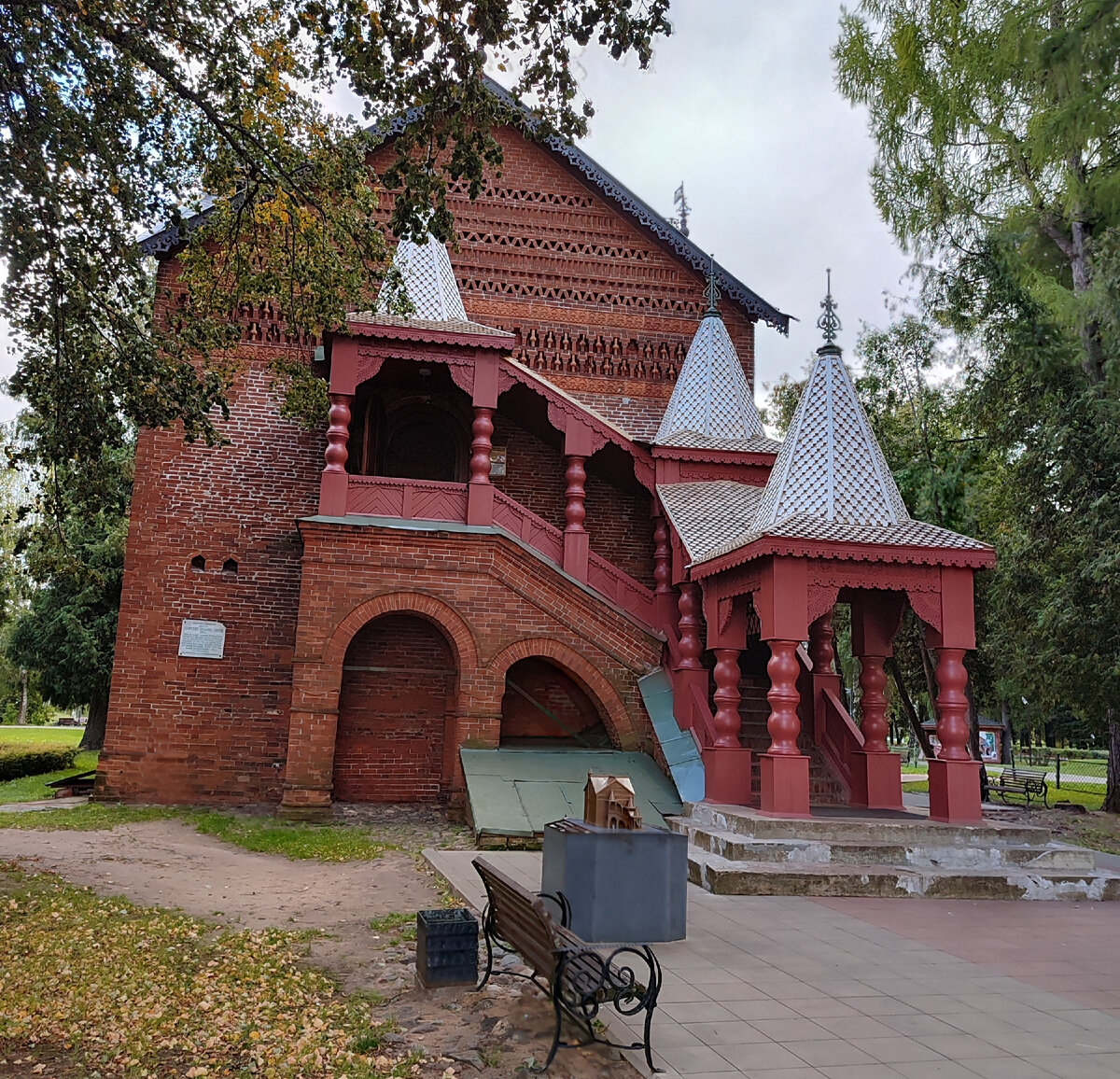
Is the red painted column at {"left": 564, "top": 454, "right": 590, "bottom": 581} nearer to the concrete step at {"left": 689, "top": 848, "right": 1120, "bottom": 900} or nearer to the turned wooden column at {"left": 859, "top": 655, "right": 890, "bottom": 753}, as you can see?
→ the turned wooden column at {"left": 859, "top": 655, "right": 890, "bottom": 753}

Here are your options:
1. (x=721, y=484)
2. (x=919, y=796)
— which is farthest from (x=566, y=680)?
(x=919, y=796)

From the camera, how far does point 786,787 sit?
9.28 metres

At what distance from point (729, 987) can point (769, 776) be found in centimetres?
414

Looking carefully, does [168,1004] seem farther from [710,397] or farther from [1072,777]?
[1072,777]

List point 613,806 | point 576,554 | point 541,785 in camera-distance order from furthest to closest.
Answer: point 576,554 → point 541,785 → point 613,806

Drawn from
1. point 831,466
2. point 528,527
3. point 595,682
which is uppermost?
point 831,466

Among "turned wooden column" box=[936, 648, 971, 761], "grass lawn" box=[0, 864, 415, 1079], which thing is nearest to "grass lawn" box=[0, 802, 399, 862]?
"grass lawn" box=[0, 864, 415, 1079]

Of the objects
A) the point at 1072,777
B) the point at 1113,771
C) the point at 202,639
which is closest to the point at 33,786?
the point at 202,639

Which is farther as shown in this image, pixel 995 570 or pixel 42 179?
pixel 995 570

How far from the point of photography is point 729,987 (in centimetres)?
544

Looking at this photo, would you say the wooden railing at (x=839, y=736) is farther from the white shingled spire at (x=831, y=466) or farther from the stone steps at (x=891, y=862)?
the white shingled spire at (x=831, y=466)

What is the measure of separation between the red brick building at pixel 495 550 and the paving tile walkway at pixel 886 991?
273 cm

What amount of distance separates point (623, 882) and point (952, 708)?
515 cm

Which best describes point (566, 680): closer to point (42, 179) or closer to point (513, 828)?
point (513, 828)
